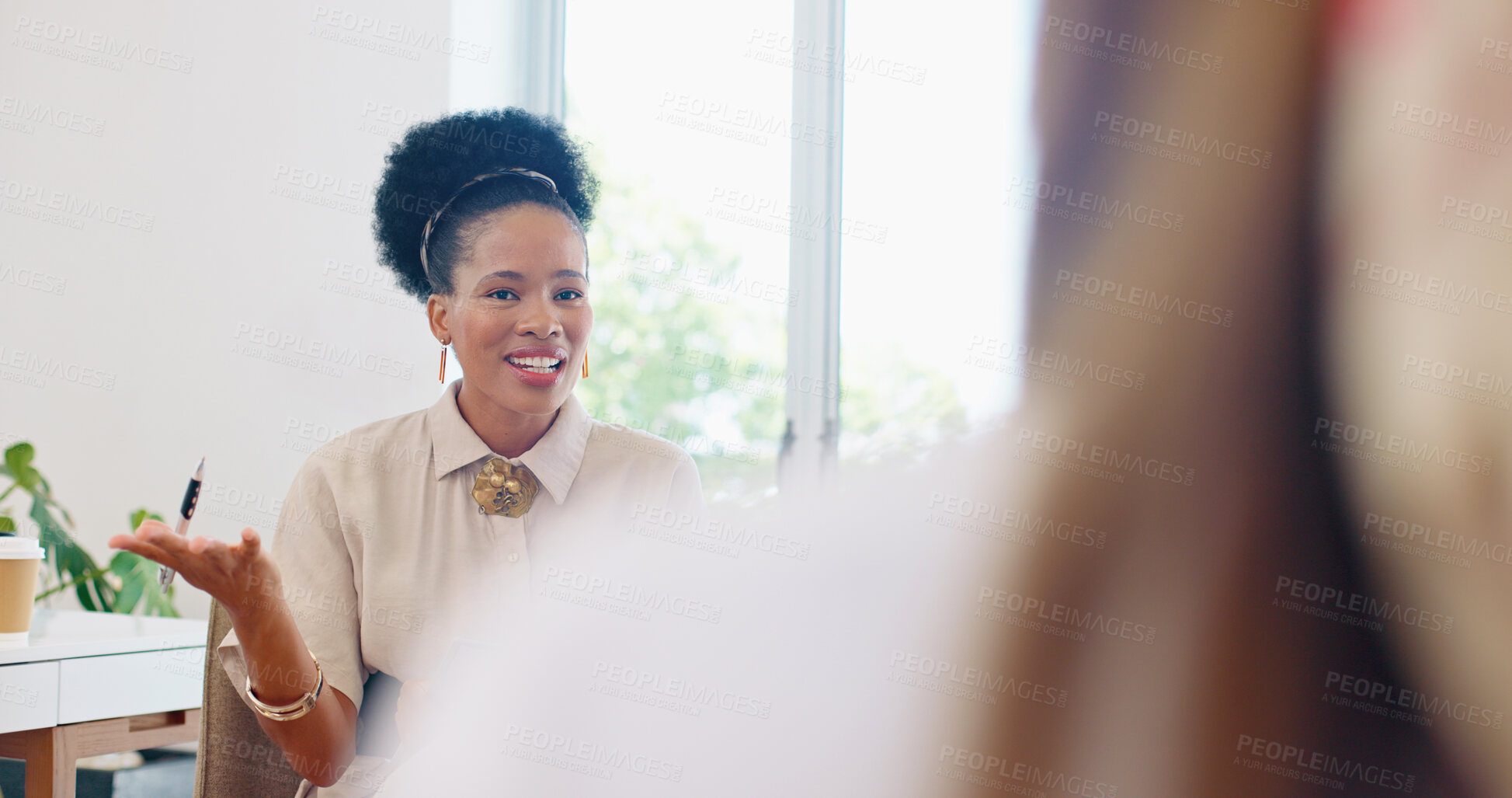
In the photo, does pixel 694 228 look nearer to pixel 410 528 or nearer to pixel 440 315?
pixel 440 315

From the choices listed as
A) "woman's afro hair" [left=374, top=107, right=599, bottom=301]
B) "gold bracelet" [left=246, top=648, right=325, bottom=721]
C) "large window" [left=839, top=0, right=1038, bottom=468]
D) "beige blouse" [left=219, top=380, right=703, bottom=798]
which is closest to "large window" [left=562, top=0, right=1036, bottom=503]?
"large window" [left=839, top=0, right=1038, bottom=468]

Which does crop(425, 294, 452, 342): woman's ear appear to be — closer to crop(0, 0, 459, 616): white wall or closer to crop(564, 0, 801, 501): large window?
crop(564, 0, 801, 501): large window

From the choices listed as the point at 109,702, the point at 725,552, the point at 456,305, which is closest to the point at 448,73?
the point at 456,305

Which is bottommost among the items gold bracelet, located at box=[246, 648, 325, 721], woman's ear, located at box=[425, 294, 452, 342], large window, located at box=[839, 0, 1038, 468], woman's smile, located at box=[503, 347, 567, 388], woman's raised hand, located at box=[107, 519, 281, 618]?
gold bracelet, located at box=[246, 648, 325, 721]

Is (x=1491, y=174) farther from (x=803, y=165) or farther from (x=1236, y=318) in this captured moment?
(x=803, y=165)

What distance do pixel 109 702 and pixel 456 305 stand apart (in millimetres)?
628

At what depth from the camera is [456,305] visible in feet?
4.29

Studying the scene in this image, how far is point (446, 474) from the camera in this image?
3.91 feet

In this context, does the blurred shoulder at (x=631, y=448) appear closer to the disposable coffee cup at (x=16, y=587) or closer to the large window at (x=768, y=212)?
the disposable coffee cup at (x=16, y=587)

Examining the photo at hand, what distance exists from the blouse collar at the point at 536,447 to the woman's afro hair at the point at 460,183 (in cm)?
20

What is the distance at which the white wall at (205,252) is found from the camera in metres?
2.37

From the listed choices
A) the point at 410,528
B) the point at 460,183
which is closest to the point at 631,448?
the point at 410,528

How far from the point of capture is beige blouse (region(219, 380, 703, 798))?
1.07m

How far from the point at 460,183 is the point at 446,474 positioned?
417 mm
